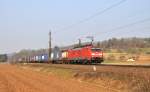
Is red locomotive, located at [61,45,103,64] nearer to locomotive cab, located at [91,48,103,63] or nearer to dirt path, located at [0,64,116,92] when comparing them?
locomotive cab, located at [91,48,103,63]

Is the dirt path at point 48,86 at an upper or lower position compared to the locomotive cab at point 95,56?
lower

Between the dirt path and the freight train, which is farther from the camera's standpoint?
the freight train

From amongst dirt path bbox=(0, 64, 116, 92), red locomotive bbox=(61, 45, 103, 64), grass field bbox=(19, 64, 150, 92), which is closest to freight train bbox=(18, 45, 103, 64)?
red locomotive bbox=(61, 45, 103, 64)

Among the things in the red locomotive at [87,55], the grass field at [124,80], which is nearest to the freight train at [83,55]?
the red locomotive at [87,55]

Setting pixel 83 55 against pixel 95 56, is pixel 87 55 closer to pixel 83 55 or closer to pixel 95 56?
pixel 95 56

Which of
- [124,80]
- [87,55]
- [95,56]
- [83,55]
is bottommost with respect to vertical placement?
[124,80]

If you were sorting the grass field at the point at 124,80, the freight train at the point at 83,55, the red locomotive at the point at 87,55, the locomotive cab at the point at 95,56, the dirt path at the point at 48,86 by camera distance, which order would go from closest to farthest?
1. the grass field at the point at 124,80
2. the dirt path at the point at 48,86
3. the locomotive cab at the point at 95,56
4. the red locomotive at the point at 87,55
5. the freight train at the point at 83,55

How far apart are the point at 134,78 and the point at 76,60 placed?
47.0 meters

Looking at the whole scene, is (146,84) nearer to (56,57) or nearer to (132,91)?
(132,91)

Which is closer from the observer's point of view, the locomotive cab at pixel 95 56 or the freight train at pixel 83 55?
the locomotive cab at pixel 95 56

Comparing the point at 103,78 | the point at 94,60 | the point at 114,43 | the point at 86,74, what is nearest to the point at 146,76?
the point at 103,78

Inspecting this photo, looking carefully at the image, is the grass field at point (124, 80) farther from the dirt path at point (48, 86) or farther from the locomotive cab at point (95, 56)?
the locomotive cab at point (95, 56)

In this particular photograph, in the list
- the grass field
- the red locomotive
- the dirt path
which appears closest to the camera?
the grass field

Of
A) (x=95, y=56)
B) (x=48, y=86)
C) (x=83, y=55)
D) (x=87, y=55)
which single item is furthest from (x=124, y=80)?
(x=83, y=55)
